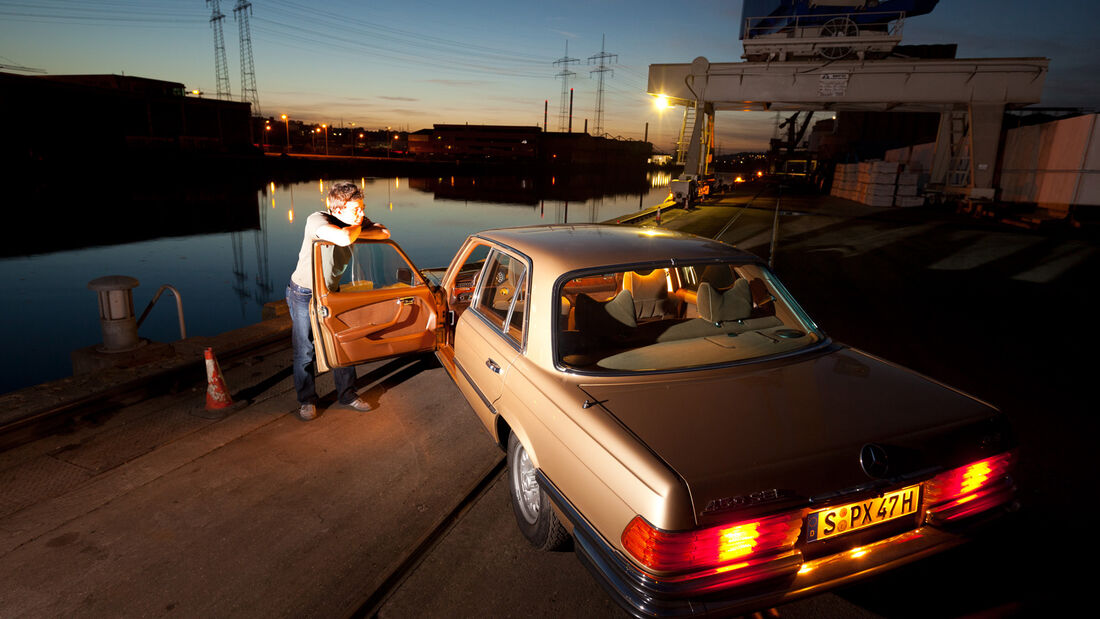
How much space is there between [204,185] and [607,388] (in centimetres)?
5802

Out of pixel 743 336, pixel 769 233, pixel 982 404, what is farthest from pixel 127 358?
pixel 769 233

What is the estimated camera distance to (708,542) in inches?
73.0

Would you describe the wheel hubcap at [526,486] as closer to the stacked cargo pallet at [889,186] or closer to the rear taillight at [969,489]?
the rear taillight at [969,489]

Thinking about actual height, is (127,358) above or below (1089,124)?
below

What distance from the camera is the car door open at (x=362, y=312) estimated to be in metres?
4.05

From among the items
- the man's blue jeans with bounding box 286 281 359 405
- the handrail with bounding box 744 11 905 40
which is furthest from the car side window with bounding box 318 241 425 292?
the handrail with bounding box 744 11 905 40

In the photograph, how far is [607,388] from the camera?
2.49 metres

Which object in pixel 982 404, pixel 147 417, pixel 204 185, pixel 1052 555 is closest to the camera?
pixel 982 404

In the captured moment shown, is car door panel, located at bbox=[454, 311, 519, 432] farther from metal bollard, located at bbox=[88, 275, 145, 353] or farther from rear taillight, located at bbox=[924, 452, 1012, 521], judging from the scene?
metal bollard, located at bbox=[88, 275, 145, 353]

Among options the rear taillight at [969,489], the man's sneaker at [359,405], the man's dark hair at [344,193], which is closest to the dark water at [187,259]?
the man's sneaker at [359,405]

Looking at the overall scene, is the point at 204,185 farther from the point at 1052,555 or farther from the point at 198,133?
the point at 1052,555

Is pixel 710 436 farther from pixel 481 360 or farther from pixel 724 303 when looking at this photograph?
pixel 481 360

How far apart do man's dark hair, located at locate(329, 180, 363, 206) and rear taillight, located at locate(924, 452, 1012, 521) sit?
392cm

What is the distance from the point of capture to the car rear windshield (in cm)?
282
